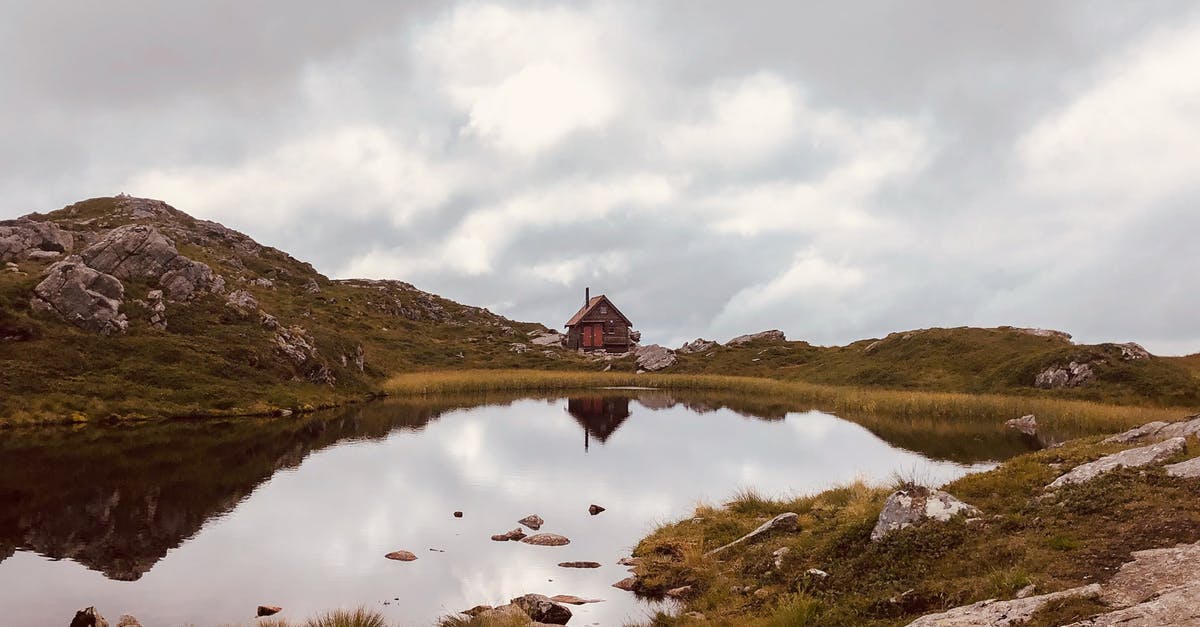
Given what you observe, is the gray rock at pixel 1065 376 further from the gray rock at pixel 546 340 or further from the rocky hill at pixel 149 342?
the gray rock at pixel 546 340

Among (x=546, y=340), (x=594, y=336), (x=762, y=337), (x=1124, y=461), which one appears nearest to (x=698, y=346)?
(x=762, y=337)

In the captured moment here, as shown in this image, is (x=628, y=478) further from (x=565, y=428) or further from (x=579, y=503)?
(x=565, y=428)

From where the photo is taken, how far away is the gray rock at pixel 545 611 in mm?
18453

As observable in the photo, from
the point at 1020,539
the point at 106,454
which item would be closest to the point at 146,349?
the point at 106,454

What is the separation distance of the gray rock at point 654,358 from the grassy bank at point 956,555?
339 ft

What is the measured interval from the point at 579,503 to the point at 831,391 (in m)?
60.4

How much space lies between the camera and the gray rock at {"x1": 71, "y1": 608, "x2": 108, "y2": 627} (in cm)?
1673

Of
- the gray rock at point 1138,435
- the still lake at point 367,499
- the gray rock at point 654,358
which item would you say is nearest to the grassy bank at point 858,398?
the still lake at point 367,499

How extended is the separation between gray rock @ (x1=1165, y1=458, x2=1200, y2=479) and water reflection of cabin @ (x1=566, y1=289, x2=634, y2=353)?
137 meters

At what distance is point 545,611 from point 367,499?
1721cm

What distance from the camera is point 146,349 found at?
65.3 metres

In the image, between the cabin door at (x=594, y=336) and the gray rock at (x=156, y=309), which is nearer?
the gray rock at (x=156, y=309)

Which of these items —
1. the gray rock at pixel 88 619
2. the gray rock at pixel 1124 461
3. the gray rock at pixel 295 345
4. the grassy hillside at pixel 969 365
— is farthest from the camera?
the gray rock at pixel 295 345

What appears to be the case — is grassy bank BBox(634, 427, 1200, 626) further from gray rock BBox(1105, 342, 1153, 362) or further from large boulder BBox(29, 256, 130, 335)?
large boulder BBox(29, 256, 130, 335)
